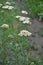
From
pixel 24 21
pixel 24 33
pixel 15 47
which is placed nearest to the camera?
pixel 15 47

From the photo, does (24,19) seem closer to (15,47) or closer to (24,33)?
(24,33)

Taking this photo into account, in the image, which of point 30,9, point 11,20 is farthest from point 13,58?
point 30,9

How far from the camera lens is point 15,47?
296cm

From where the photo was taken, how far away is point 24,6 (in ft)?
14.0

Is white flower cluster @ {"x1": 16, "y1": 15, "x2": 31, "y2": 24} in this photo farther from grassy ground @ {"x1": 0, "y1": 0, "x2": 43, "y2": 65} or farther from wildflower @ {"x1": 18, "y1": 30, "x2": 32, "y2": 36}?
wildflower @ {"x1": 18, "y1": 30, "x2": 32, "y2": 36}

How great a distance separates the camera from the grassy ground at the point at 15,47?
2727 mm

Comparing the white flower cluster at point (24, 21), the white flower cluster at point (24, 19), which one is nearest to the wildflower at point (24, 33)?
the white flower cluster at point (24, 21)

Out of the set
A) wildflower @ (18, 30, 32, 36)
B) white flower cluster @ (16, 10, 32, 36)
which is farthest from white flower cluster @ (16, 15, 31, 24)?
wildflower @ (18, 30, 32, 36)

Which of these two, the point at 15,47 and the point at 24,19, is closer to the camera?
the point at 15,47

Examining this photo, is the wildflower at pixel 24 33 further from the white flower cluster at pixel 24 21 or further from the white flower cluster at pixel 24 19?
the white flower cluster at pixel 24 19

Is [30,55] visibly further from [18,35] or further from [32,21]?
[32,21]

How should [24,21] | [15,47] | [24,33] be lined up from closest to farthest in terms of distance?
[15,47] < [24,33] < [24,21]

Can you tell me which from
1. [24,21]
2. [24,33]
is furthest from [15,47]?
[24,21]

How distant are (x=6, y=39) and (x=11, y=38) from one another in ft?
0.24
